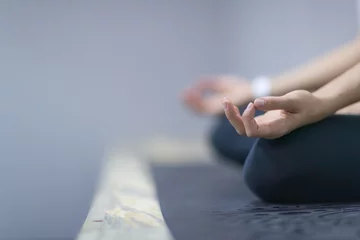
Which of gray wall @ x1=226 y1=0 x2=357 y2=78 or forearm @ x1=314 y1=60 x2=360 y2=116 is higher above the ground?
gray wall @ x1=226 y1=0 x2=357 y2=78

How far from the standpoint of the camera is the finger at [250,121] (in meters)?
0.66

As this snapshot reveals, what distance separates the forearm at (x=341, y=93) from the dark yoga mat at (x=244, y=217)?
0.15 meters

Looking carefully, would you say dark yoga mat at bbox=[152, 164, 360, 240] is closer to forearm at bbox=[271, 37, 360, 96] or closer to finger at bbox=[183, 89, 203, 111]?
forearm at bbox=[271, 37, 360, 96]

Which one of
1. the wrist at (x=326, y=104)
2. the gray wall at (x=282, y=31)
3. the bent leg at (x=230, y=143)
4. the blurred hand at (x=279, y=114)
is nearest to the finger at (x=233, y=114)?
the blurred hand at (x=279, y=114)

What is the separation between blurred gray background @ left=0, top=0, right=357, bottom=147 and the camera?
7.36 feet

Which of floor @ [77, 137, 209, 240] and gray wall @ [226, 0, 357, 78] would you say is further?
gray wall @ [226, 0, 357, 78]

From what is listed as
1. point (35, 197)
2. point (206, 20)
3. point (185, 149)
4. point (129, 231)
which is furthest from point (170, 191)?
point (206, 20)

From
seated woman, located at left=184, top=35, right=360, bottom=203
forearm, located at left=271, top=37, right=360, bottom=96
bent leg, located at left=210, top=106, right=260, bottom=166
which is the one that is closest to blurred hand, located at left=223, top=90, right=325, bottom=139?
seated woman, located at left=184, top=35, right=360, bottom=203

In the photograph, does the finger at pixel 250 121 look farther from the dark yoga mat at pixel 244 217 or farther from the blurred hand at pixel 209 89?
the blurred hand at pixel 209 89

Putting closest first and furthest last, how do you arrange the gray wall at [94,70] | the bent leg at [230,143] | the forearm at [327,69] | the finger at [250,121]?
the finger at [250,121] → the forearm at [327,69] → the bent leg at [230,143] → the gray wall at [94,70]

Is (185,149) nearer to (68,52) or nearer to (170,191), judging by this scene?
(68,52)

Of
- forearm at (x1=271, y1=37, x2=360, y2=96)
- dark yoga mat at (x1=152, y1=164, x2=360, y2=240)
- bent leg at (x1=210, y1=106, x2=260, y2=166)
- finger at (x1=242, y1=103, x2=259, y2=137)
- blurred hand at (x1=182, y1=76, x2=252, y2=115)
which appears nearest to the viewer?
dark yoga mat at (x1=152, y1=164, x2=360, y2=240)

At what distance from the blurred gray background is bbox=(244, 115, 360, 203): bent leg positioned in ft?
4.72

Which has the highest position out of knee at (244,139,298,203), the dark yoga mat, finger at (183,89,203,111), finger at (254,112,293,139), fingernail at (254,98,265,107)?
finger at (183,89,203,111)
